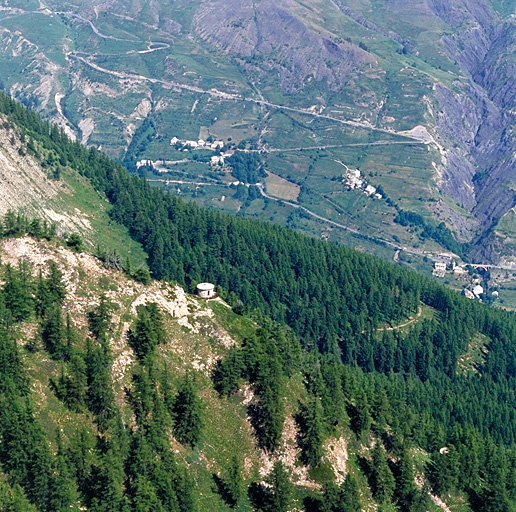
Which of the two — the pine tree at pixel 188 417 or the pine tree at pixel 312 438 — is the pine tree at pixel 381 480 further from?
the pine tree at pixel 188 417

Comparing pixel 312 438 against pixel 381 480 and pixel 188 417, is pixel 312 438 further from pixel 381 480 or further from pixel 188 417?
pixel 188 417

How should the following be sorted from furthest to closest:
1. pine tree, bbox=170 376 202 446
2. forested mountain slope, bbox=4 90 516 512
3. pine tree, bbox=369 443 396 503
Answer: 1. pine tree, bbox=369 443 396 503
2. pine tree, bbox=170 376 202 446
3. forested mountain slope, bbox=4 90 516 512

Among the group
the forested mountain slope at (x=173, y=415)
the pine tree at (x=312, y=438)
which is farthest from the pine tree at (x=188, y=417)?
the pine tree at (x=312, y=438)

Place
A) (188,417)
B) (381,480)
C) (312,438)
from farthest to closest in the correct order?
1. (381,480)
2. (312,438)
3. (188,417)

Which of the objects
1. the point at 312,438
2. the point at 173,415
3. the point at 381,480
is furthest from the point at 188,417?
the point at 381,480

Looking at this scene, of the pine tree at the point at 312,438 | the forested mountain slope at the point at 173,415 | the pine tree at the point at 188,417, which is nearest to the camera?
the forested mountain slope at the point at 173,415

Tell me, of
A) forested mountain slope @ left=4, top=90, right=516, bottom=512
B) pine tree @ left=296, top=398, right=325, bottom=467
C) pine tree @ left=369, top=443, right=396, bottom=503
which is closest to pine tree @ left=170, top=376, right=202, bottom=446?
forested mountain slope @ left=4, top=90, right=516, bottom=512

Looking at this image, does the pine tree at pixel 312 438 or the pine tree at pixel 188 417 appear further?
the pine tree at pixel 312 438

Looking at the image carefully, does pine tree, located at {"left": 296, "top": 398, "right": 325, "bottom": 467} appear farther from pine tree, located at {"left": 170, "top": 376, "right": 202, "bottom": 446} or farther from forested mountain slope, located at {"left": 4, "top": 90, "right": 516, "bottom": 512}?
pine tree, located at {"left": 170, "top": 376, "right": 202, "bottom": 446}

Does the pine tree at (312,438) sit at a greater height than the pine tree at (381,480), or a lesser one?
greater

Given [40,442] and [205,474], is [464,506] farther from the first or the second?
[40,442]

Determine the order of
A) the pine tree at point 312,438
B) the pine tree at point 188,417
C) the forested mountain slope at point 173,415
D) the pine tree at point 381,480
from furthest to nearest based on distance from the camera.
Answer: the pine tree at point 381,480, the pine tree at point 312,438, the pine tree at point 188,417, the forested mountain slope at point 173,415

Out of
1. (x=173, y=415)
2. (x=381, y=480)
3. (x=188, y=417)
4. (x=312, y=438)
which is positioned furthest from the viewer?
(x=381, y=480)
